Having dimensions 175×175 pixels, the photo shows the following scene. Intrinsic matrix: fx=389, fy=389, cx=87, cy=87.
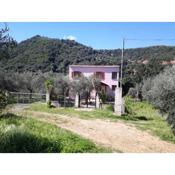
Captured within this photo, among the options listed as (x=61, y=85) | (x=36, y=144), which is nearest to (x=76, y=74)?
(x=61, y=85)

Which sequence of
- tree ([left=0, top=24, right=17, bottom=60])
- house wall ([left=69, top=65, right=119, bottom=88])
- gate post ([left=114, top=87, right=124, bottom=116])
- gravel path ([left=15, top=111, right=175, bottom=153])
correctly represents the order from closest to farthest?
tree ([left=0, top=24, right=17, bottom=60]), gravel path ([left=15, top=111, right=175, bottom=153]), gate post ([left=114, top=87, right=124, bottom=116]), house wall ([left=69, top=65, right=119, bottom=88])

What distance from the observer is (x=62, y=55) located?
51.3 meters

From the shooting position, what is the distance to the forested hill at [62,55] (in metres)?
42.5

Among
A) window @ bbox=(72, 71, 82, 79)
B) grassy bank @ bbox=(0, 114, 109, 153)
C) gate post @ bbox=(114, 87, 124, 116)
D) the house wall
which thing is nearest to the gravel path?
grassy bank @ bbox=(0, 114, 109, 153)

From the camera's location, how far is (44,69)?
46750 millimetres

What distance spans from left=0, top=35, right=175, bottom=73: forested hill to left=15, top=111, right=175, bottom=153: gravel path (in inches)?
814

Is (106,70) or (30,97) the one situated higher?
(106,70)

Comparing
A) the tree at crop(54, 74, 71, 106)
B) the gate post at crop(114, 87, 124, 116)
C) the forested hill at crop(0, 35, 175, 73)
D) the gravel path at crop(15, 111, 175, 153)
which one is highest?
the forested hill at crop(0, 35, 175, 73)

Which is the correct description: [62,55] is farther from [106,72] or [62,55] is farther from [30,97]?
[30,97]

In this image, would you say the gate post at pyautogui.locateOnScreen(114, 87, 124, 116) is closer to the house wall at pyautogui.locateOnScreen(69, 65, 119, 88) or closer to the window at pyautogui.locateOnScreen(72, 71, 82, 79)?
the window at pyautogui.locateOnScreen(72, 71, 82, 79)

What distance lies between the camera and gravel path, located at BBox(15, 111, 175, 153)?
11.4m

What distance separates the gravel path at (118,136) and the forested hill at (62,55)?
20663 millimetres

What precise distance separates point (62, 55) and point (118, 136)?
39023 mm
